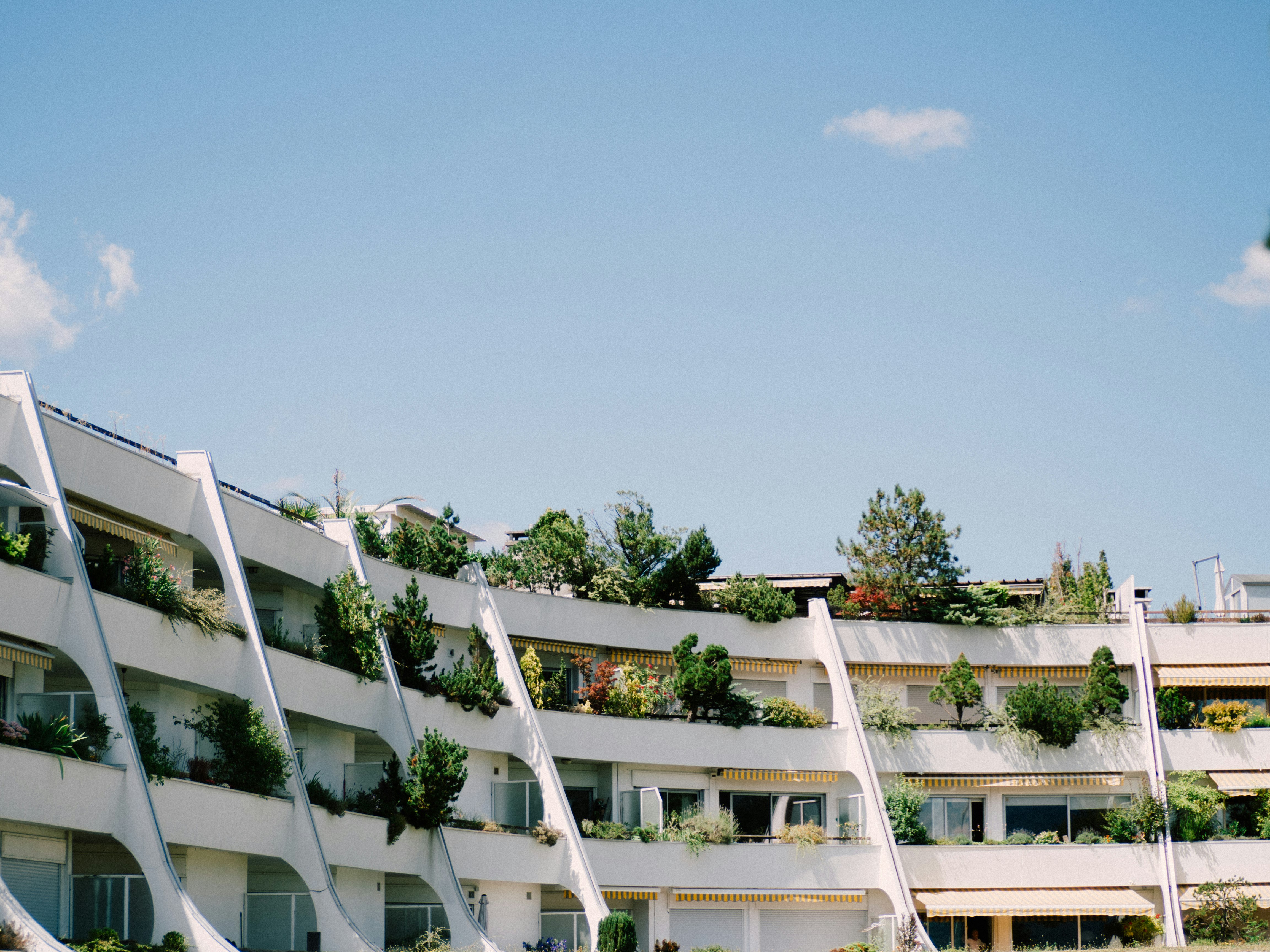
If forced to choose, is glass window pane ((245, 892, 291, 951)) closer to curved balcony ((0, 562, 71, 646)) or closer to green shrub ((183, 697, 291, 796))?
green shrub ((183, 697, 291, 796))

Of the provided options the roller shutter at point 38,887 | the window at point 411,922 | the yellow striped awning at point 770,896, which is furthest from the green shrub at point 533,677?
the roller shutter at point 38,887

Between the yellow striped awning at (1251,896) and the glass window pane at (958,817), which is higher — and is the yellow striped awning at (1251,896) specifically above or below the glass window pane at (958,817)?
below

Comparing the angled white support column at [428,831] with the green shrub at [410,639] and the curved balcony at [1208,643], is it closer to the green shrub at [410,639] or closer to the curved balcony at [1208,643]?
the green shrub at [410,639]

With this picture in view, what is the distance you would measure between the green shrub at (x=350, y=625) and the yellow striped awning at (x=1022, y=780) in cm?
2158

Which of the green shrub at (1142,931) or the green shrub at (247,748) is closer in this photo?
the green shrub at (247,748)

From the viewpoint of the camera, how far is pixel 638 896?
162 ft

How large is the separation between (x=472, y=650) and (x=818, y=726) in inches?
502

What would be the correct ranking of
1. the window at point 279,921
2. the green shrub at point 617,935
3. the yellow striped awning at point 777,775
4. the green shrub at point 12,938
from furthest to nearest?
the yellow striped awning at point 777,775 → the green shrub at point 617,935 → the window at point 279,921 → the green shrub at point 12,938

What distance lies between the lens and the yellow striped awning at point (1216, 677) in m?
55.7

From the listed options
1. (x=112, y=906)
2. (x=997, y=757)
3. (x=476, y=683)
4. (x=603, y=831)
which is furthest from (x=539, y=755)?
(x=112, y=906)

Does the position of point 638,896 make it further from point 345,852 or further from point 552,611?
point 345,852

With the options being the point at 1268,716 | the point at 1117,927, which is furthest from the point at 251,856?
the point at 1268,716

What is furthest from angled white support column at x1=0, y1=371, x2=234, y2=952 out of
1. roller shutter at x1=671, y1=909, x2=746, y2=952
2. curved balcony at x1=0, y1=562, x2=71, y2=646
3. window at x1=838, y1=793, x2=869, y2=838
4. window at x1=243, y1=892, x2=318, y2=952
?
window at x1=838, y1=793, x2=869, y2=838

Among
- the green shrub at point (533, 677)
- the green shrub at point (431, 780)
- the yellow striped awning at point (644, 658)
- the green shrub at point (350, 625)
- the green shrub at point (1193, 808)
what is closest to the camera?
the green shrub at point (431, 780)
